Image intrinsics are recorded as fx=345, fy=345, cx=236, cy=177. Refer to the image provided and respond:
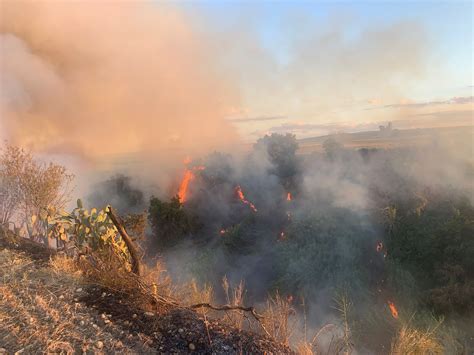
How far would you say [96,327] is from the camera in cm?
362

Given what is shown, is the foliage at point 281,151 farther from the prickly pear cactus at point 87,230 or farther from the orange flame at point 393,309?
the prickly pear cactus at point 87,230

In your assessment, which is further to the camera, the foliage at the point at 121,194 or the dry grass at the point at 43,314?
the foliage at the point at 121,194

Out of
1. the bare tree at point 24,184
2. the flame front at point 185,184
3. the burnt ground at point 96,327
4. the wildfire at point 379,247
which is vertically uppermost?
the bare tree at point 24,184

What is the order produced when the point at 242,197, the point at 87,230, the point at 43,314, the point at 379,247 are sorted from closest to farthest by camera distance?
the point at 43,314, the point at 87,230, the point at 379,247, the point at 242,197

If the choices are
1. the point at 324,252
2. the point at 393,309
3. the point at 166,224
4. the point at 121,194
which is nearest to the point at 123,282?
the point at 393,309

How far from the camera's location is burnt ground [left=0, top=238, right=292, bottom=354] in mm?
3326

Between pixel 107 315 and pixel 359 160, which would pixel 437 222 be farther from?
pixel 107 315

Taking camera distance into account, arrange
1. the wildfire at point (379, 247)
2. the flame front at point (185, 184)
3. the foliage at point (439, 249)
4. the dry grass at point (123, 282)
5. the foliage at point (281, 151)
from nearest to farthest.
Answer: the dry grass at point (123, 282)
the foliage at point (439, 249)
the wildfire at point (379, 247)
the foliage at point (281, 151)
the flame front at point (185, 184)

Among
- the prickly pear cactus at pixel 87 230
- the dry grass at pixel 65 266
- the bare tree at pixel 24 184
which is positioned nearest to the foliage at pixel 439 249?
the prickly pear cactus at pixel 87 230

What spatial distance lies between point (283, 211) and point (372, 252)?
5649 mm

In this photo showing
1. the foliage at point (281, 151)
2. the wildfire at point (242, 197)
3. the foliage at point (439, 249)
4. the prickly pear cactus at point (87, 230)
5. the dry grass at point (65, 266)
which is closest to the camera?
the dry grass at point (65, 266)

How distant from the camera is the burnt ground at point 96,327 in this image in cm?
333

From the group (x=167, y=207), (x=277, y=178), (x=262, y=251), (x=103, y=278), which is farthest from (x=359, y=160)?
(x=103, y=278)

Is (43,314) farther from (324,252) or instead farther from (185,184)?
(185,184)
